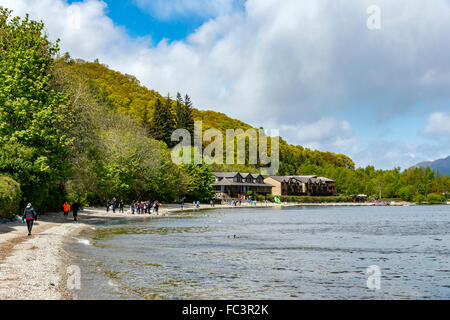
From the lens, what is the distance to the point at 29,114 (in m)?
40.5

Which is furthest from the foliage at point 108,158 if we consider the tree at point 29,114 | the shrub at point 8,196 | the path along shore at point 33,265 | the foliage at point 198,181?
the path along shore at point 33,265

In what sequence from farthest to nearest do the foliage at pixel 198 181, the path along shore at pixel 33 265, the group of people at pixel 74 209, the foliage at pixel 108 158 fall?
the foliage at pixel 198 181 → the foliage at pixel 108 158 → the group of people at pixel 74 209 → the path along shore at pixel 33 265

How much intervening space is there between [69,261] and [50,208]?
1277 inches

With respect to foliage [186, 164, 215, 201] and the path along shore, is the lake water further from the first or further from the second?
foliage [186, 164, 215, 201]

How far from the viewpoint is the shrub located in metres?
33.9

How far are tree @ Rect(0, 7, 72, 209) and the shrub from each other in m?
2.38

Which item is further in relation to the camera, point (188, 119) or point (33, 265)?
point (188, 119)

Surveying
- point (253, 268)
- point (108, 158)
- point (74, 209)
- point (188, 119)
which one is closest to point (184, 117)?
point (188, 119)

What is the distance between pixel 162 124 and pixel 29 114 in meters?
89.5

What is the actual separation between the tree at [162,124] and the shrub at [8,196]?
299 ft

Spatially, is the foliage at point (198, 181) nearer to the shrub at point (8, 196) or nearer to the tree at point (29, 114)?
the tree at point (29, 114)

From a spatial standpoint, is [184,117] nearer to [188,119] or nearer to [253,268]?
[188,119]

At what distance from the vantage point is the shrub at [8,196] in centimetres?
3391
